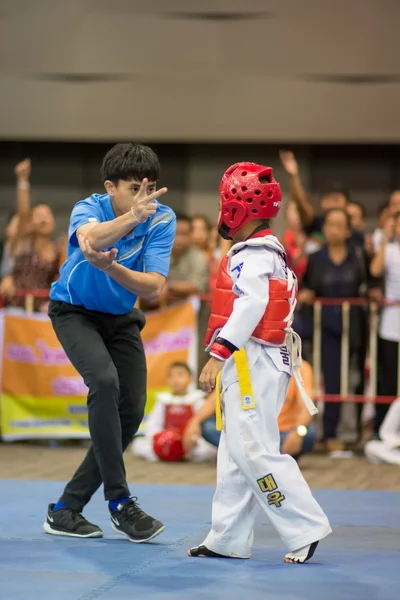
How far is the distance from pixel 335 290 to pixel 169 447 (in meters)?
1.91

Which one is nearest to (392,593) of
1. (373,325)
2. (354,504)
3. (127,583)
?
(127,583)

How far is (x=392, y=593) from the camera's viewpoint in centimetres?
348

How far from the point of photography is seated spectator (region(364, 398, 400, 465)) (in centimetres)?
762

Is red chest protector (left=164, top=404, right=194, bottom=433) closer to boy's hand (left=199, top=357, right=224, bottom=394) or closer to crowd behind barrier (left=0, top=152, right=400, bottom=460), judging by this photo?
crowd behind barrier (left=0, top=152, right=400, bottom=460)

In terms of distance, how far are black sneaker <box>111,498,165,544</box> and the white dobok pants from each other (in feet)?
1.17


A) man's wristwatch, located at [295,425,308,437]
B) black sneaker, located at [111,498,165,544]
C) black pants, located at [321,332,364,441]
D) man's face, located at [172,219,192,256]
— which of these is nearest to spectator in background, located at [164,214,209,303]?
man's face, located at [172,219,192,256]

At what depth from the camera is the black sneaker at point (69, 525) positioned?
4523 millimetres

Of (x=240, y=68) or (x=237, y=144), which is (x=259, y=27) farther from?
(x=237, y=144)

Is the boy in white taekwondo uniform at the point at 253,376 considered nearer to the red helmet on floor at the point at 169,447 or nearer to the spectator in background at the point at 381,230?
the red helmet on floor at the point at 169,447

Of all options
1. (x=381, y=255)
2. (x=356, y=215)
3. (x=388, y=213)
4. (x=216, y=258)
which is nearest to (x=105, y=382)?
(x=381, y=255)

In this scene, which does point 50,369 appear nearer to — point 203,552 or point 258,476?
point 203,552

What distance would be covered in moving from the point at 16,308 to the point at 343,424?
3151 mm

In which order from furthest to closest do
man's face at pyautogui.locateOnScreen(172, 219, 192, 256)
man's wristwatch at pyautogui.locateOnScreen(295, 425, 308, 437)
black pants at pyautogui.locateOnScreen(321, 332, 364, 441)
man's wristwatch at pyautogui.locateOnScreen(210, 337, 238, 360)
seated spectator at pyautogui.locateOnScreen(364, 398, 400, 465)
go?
1. man's face at pyautogui.locateOnScreen(172, 219, 192, 256)
2. black pants at pyautogui.locateOnScreen(321, 332, 364, 441)
3. seated spectator at pyautogui.locateOnScreen(364, 398, 400, 465)
4. man's wristwatch at pyautogui.locateOnScreen(295, 425, 308, 437)
5. man's wristwatch at pyautogui.locateOnScreen(210, 337, 238, 360)

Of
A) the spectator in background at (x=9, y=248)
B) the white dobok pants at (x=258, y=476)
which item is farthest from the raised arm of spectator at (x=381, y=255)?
the white dobok pants at (x=258, y=476)
